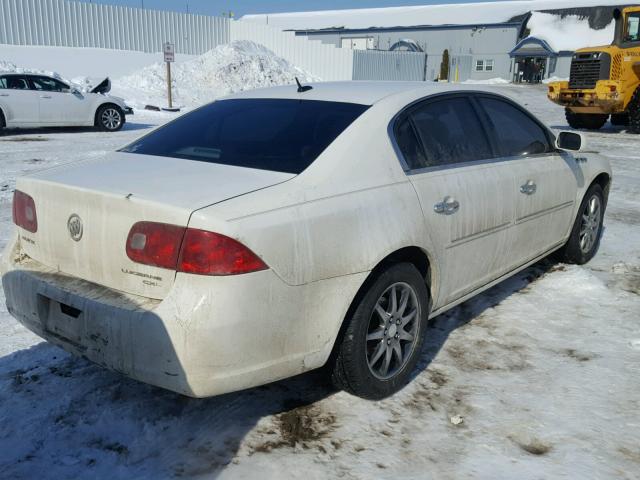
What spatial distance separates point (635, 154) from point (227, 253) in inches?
486

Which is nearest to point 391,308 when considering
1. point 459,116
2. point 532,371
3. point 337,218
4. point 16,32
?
point 337,218

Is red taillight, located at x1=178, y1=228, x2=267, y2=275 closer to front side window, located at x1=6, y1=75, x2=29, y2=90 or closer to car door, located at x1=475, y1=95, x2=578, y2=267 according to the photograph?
car door, located at x1=475, y1=95, x2=578, y2=267

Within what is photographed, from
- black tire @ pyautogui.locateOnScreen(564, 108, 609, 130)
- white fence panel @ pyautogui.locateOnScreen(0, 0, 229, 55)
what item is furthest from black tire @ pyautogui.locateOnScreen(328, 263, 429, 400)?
white fence panel @ pyautogui.locateOnScreen(0, 0, 229, 55)

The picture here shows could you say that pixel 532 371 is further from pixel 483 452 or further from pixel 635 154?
pixel 635 154

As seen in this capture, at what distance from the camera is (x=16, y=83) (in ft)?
46.0

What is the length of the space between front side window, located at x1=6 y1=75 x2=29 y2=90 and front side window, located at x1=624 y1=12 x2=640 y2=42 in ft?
48.4

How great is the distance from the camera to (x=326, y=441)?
2.74m

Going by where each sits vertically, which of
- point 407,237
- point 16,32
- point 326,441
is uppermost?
point 16,32

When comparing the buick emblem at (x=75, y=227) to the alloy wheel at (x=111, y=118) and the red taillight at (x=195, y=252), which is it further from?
the alloy wheel at (x=111, y=118)

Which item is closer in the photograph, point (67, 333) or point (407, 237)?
point (67, 333)

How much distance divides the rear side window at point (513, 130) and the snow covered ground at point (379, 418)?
3.82ft

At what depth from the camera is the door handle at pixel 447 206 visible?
321cm

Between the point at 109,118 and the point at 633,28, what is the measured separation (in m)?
13.5

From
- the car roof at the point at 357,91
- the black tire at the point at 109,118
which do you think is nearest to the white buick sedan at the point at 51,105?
the black tire at the point at 109,118
